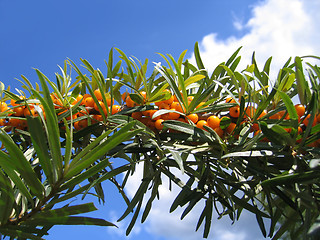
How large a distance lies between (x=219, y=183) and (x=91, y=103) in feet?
1.04

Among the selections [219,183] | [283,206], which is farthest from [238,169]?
[283,206]

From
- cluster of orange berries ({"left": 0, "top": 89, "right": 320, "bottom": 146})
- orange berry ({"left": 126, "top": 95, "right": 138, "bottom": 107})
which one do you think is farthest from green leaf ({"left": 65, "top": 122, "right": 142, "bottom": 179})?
orange berry ({"left": 126, "top": 95, "right": 138, "bottom": 107})

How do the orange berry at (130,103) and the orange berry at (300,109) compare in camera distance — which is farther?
the orange berry at (130,103)

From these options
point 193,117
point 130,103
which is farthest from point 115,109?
point 193,117

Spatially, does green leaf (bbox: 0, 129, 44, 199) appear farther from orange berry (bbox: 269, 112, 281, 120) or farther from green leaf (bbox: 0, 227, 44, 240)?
orange berry (bbox: 269, 112, 281, 120)

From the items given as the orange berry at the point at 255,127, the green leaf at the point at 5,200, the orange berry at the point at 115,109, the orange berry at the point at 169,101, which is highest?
the orange berry at the point at 169,101

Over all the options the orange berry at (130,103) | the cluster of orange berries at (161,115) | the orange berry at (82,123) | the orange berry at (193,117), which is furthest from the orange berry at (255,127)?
the orange berry at (82,123)

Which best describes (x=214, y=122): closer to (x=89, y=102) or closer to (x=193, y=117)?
(x=193, y=117)

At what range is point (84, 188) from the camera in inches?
20.9

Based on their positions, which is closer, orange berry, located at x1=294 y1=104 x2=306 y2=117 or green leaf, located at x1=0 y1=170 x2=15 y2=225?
green leaf, located at x1=0 y1=170 x2=15 y2=225

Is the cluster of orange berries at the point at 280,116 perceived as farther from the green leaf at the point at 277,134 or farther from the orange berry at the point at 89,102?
the orange berry at the point at 89,102

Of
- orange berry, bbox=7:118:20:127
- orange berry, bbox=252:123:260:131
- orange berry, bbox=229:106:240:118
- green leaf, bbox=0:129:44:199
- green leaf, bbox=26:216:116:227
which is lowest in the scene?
green leaf, bbox=26:216:116:227

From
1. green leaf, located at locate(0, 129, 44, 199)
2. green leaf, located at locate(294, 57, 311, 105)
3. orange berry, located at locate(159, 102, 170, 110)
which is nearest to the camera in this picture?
green leaf, located at locate(0, 129, 44, 199)

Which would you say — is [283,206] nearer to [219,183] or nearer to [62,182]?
[219,183]
